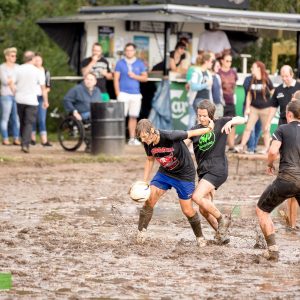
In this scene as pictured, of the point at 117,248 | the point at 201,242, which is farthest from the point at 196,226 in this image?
the point at 117,248

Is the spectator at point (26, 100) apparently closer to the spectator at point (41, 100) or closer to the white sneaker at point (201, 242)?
the spectator at point (41, 100)

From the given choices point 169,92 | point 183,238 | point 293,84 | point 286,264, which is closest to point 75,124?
point 169,92

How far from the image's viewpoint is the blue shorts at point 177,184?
40.3 ft

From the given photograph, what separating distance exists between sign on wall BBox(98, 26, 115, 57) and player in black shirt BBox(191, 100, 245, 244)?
1286 centimetres

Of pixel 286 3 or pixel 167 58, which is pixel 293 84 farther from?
pixel 286 3

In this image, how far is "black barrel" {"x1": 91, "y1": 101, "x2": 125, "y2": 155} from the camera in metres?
22.0

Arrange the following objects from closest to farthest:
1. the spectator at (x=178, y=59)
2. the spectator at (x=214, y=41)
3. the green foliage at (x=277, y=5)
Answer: the spectator at (x=178, y=59) < the spectator at (x=214, y=41) < the green foliage at (x=277, y=5)

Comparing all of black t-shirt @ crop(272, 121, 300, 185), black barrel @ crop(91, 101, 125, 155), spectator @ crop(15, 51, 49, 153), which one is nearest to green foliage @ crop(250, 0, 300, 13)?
black barrel @ crop(91, 101, 125, 155)

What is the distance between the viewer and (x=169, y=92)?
80.6 ft

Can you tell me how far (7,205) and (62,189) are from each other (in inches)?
81.2

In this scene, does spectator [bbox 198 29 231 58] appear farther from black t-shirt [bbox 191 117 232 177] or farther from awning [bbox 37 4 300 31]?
black t-shirt [bbox 191 117 232 177]

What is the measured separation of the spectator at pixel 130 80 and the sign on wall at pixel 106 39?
148 centimetres

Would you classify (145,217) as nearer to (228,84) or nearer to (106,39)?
(228,84)

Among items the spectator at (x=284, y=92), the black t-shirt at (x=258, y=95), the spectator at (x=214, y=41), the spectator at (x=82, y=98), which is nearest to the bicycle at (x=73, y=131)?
the spectator at (x=82, y=98)
